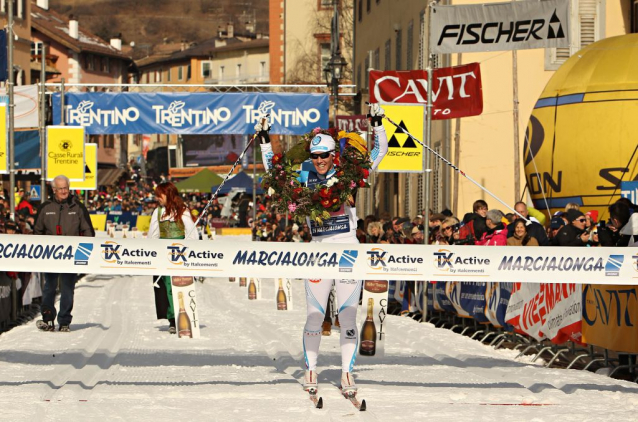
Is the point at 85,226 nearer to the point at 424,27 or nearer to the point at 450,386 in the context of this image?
the point at 450,386

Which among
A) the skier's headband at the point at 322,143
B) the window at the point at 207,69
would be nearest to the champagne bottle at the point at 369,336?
the skier's headband at the point at 322,143

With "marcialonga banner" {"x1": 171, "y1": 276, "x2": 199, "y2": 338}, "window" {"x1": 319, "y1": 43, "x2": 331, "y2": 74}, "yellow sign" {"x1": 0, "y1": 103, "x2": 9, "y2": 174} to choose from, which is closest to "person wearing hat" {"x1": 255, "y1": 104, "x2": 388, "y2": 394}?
"marcialonga banner" {"x1": 171, "y1": 276, "x2": 199, "y2": 338}

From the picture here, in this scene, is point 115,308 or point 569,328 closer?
point 569,328

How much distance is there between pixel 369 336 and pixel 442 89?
8.24 metres

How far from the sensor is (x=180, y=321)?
1432 centimetres

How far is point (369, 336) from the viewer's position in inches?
475

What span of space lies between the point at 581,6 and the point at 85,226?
1790 cm

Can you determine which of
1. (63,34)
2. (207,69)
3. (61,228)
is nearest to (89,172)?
(61,228)

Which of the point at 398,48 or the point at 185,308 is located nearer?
the point at 185,308

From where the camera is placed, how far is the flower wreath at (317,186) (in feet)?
31.4

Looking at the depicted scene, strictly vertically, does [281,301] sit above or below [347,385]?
below

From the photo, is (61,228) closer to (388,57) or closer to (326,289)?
(326,289)

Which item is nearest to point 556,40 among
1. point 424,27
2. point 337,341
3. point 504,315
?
point 504,315

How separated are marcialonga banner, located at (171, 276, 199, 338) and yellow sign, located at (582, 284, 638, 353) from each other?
4.67 meters
